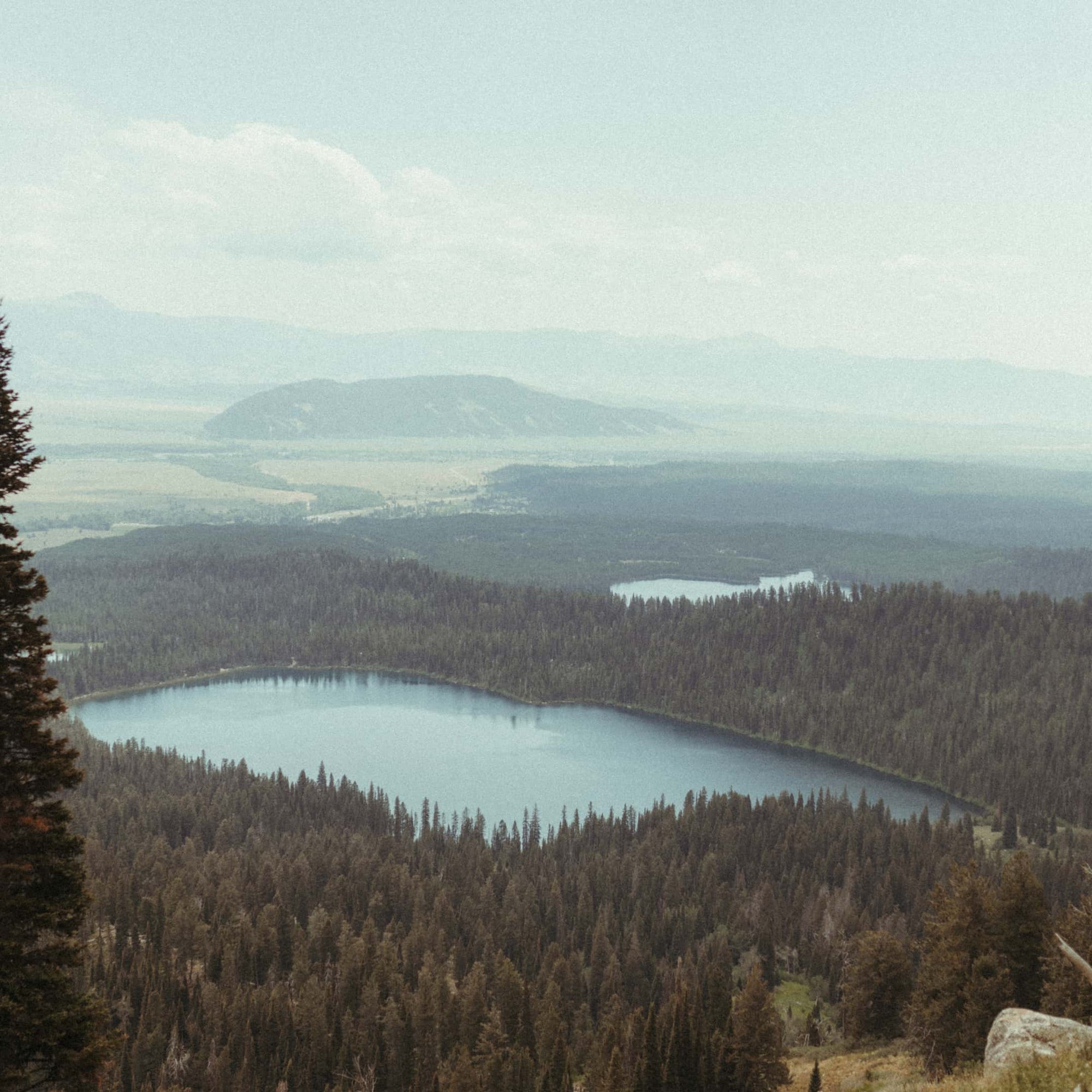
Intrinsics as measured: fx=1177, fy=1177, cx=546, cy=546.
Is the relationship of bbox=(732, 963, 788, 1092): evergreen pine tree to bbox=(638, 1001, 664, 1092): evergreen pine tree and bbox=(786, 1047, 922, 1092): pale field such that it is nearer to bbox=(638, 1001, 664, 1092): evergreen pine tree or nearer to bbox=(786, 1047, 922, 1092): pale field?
bbox=(786, 1047, 922, 1092): pale field

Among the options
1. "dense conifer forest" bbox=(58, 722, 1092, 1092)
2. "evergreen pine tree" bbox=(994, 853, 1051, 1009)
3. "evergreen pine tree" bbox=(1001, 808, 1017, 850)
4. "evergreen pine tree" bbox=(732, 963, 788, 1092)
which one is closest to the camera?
"evergreen pine tree" bbox=(732, 963, 788, 1092)

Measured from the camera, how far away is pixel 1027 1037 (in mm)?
50344

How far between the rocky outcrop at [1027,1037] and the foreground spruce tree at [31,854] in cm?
3485

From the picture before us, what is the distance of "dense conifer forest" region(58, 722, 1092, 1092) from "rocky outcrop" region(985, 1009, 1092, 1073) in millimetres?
26465

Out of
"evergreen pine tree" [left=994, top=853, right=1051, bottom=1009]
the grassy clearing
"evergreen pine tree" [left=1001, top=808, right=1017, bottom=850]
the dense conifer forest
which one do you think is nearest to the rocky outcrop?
the grassy clearing

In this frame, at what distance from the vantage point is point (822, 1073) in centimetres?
8675

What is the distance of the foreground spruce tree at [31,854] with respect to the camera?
38.2 m

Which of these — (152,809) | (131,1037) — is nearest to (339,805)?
(152,809)

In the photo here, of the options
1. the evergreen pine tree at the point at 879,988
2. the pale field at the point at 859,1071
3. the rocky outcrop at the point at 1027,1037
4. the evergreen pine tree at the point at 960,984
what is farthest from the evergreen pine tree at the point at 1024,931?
the rocky outcrop at the point at 1027,1037

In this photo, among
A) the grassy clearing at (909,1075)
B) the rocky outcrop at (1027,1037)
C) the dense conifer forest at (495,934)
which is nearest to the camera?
the grassy clearing at (909,1075)

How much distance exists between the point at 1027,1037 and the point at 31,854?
40.8 m

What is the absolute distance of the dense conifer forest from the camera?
93.0 m

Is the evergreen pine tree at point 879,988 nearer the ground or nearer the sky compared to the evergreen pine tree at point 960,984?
nearer the ground

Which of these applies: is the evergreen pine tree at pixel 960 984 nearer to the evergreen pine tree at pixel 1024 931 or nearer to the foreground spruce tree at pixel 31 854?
the evergreen pine tree at pixel 1024 931
